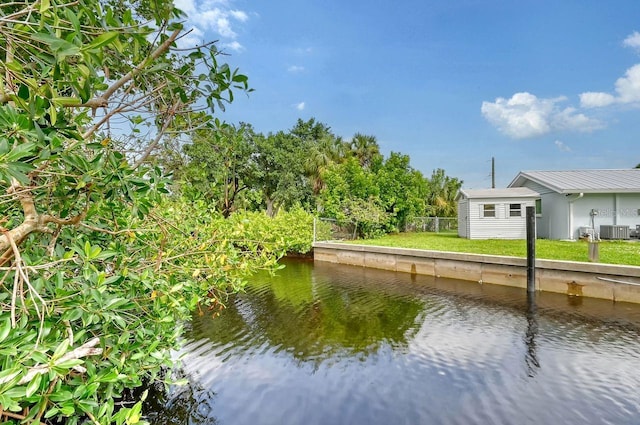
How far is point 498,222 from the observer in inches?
625

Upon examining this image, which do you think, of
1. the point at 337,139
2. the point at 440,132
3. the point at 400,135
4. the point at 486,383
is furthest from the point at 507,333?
the point at 337,139

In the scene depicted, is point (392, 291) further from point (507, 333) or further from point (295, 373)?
point (295, 373)

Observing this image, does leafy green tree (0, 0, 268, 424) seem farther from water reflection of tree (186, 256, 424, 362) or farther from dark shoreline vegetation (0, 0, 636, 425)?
water reflection of tree (186, 256, 424, 362)

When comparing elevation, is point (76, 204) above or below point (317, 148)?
below

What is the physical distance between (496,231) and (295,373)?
14.4 metres

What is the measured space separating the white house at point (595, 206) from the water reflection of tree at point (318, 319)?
9413mm

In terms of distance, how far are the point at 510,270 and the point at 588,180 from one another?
30.6ft

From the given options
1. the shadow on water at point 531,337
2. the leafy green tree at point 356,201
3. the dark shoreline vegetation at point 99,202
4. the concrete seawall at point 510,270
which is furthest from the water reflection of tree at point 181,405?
the leafy green tree at point 356,201

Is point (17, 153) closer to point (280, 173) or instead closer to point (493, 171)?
point (280, 173)

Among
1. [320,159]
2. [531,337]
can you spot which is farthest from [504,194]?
[320,159]

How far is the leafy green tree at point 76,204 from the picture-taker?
1206mm

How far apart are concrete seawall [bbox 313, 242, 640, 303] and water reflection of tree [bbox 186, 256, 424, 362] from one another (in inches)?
67.5

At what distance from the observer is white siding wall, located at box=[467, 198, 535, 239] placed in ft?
51.2

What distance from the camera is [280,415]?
12.3 feet
